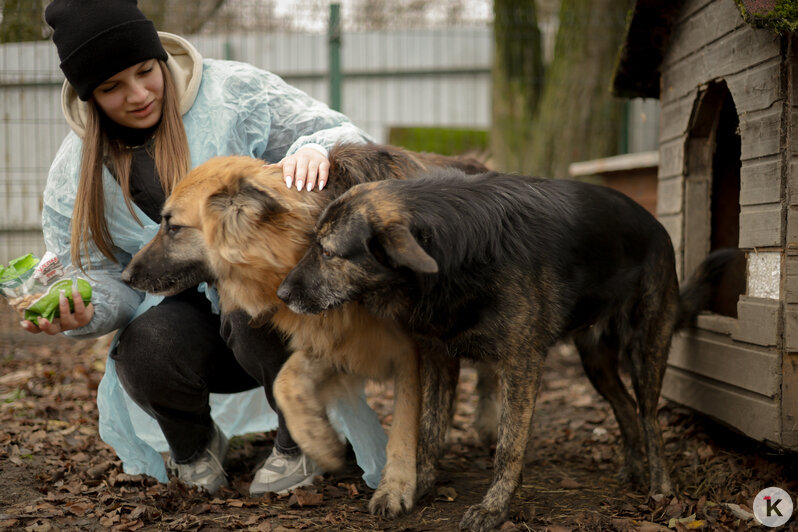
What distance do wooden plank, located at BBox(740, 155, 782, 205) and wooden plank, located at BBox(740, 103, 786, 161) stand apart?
3 cm

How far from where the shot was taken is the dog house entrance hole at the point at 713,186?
3.67 m

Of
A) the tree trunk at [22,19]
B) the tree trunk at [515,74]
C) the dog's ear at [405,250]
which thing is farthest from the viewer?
the tree trunk at [515,74]

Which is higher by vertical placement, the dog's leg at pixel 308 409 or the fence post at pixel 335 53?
the fence post at pixel 335 53

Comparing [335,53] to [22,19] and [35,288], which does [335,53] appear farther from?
[35,288]

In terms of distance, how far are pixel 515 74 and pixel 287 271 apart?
5358mm

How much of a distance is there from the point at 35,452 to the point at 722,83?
3986 mm

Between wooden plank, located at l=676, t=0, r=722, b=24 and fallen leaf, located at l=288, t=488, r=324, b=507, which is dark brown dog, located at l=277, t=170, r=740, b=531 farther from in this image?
wooden plank, located at l=676, t=0, r=722, b=24

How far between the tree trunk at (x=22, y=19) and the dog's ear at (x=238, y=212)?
463 cm

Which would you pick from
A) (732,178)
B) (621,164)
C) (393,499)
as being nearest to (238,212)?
(393,499)

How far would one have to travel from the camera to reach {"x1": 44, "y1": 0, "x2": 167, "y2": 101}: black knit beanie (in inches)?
107

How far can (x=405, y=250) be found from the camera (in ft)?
7.20

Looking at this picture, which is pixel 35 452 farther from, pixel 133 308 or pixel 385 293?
pixel 385 293

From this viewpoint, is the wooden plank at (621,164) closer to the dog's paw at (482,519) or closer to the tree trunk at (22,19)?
the dog's paw at (482,519)

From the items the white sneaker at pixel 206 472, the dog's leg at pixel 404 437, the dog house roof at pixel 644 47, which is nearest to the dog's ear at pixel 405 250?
the dog's leg at pixel 404 437
